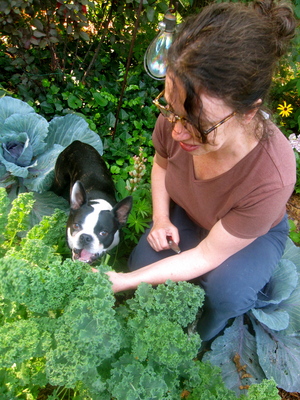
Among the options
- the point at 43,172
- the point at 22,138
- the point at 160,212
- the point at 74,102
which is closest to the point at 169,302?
the point at 160,212

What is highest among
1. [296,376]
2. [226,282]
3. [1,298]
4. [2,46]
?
[2,46]

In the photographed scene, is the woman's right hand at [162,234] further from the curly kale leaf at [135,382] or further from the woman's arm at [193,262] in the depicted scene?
the curly kale leaf at [135,382]

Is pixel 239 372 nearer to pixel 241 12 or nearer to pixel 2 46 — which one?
pixel 241 12

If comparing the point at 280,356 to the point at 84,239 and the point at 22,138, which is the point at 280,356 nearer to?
the point at 84,239

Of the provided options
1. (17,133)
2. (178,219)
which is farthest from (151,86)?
(178,219)

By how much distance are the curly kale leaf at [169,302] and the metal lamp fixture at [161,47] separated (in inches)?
41.3

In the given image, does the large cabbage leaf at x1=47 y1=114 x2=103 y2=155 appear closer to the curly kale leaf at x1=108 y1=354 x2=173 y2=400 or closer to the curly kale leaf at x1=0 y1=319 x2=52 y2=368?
the curly kale leaf at x1=0 y1=319 x2=52 y2=368

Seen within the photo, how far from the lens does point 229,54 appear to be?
1.04 meters

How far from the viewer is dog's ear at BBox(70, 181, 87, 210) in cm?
190

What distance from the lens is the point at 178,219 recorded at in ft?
6.63

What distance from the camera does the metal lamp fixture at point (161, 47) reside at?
1.74 metres

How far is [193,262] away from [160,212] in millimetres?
461

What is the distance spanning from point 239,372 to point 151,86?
2.64 meters

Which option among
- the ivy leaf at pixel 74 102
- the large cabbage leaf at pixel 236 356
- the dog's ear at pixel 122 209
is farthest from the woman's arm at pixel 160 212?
the ivy leaf at pixel 74 102
